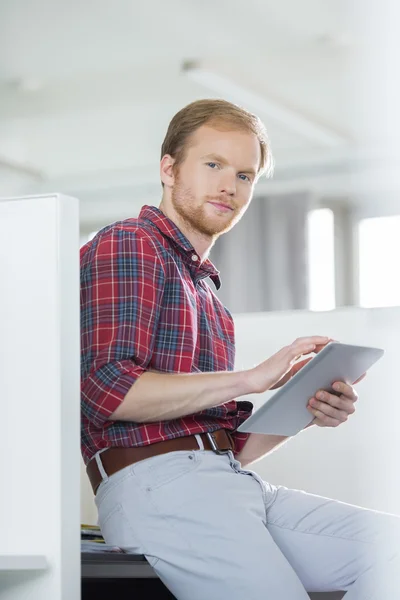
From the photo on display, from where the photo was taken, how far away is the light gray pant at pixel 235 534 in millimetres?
1150

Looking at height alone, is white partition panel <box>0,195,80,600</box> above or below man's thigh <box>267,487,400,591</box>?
above

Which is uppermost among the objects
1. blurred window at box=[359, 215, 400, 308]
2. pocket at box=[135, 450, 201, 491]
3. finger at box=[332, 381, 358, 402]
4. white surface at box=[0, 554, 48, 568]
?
blurred window at box=[359, 215, 400, 308]

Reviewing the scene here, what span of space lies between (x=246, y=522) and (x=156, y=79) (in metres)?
4.45

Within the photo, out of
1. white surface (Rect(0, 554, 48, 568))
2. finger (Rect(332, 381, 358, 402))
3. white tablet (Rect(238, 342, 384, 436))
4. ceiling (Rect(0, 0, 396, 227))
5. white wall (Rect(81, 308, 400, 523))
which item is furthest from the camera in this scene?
ceiling (Rect(0, 0, 396, 227))

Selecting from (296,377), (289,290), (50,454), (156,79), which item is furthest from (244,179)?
(289,290)

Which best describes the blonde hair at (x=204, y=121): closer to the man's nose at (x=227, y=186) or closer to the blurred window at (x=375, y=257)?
the man's nose at (x=227, y=186)

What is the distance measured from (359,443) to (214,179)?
24.7 inches

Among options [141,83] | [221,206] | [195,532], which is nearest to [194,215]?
[221,206]

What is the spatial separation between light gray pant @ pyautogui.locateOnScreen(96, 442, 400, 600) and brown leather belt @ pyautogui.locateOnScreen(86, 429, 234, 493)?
16 mm

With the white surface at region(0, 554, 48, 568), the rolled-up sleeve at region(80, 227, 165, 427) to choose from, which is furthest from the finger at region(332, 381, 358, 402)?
the white surface at region(0, 554, 48, 568)

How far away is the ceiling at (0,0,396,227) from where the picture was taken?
4.59m

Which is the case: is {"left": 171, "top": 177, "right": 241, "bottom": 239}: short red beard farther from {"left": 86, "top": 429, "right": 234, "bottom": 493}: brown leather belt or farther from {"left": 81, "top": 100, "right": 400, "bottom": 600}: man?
{"left": 86, "top": 429, "right": 234, "bottom": 493}: brown leather belt

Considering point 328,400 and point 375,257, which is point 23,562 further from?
point 375,257

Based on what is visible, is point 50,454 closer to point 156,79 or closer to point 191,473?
point 191,473
